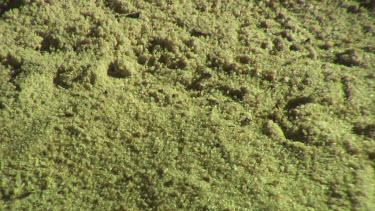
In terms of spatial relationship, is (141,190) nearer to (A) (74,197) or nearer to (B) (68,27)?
(A) (74,197)

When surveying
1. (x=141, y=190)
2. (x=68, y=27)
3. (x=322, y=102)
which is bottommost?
(x=141, y=190)

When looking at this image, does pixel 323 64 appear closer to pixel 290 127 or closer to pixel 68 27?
pixel 290 127

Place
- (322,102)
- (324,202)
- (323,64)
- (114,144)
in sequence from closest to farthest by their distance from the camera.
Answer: (324,202), (114,144), (322,102), (323,64)

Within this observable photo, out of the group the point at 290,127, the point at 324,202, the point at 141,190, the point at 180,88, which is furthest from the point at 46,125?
the point at 324,202

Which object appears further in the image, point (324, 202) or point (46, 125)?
point (46, 125)

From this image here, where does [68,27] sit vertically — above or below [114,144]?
above

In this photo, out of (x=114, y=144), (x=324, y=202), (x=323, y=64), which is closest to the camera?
(x=324, y=202)
